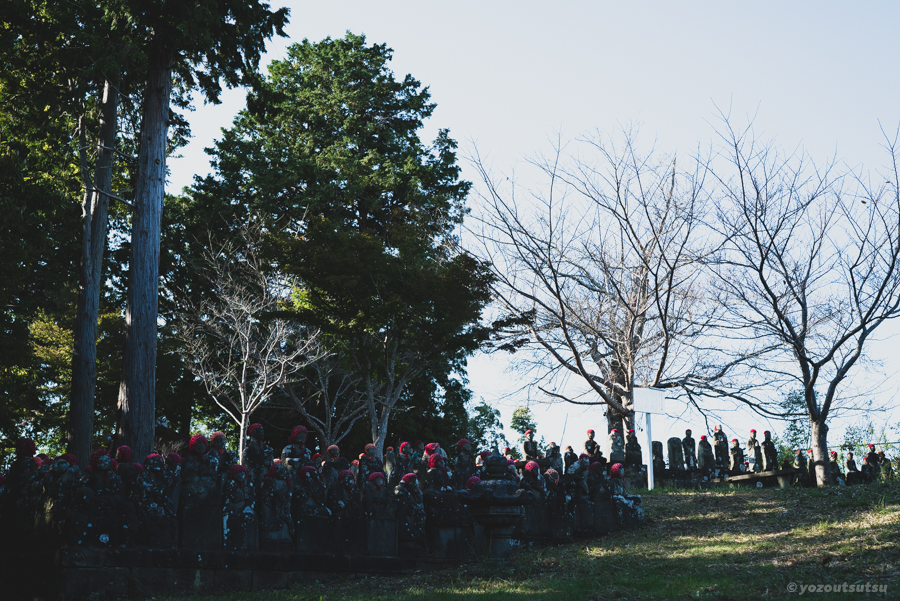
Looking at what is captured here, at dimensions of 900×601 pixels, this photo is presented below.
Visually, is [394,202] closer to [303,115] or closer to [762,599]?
[303,115]

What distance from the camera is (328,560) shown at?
871 centimetres

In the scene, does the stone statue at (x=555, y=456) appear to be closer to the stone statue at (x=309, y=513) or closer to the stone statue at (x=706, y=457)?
the stone statue at (x=706, y=457)

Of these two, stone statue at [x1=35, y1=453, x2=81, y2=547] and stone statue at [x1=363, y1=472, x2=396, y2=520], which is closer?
stone statue at [x1=35, y1=453, x2=81, y2=547]

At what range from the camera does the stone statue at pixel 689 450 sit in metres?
19.6

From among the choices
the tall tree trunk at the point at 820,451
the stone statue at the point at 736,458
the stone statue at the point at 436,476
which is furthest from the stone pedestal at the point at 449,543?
the stone statue at the point at 736,458

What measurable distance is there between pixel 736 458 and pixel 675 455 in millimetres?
2033

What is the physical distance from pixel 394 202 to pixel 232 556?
73.3ft

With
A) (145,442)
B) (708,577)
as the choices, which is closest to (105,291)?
(145,442)

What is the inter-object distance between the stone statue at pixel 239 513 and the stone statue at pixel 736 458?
50.5 feet

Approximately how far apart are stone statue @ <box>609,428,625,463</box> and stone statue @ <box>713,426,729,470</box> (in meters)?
4.26

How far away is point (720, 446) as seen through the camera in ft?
65.2

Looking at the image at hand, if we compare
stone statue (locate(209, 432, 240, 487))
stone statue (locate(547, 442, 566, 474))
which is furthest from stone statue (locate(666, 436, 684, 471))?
stone statue (locate(209, 432, 240, 487))

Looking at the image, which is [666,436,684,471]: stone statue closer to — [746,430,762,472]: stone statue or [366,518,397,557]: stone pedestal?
[746,430,762,472]: stone statue

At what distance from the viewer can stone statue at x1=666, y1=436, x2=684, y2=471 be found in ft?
64.0
